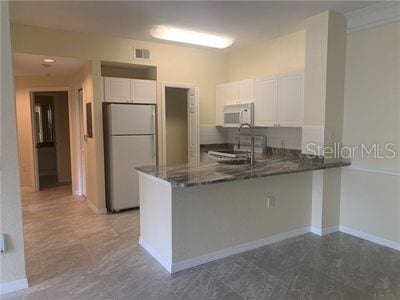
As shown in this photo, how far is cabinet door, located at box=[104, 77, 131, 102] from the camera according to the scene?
4.38 meters

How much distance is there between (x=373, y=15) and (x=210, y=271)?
3167 mm

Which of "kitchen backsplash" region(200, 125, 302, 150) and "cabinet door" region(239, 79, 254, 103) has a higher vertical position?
"cabinet door" region(239, 79, 254, 103)

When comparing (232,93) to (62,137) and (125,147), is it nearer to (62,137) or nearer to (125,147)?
(125,147)

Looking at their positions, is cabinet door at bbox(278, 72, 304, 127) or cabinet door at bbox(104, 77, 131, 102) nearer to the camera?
cabinet door at bbox(278, 72, 304, 127)

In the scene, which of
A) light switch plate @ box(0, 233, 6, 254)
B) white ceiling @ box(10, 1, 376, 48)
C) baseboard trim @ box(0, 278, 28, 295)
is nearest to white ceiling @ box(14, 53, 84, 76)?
white ceiling @ box(10, 1, 376, 48)

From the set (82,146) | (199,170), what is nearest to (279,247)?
(199,170)

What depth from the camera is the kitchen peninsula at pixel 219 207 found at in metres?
2.73

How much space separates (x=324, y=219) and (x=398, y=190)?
0.85 m

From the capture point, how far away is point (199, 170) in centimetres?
306

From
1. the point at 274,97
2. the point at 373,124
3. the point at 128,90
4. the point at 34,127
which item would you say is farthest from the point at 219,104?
the point at 34,127

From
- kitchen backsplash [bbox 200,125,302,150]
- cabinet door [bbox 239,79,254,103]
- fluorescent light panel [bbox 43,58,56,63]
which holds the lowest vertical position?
kitchen backsplash [bbox 200,125,302,150]

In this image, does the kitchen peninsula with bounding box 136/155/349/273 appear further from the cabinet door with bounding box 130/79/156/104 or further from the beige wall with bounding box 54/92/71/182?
the beige wall with bounding box 54/92/71/182

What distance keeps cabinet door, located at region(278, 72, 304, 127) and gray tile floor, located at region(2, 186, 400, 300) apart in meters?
1.47

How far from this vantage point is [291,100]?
12.7 ft
